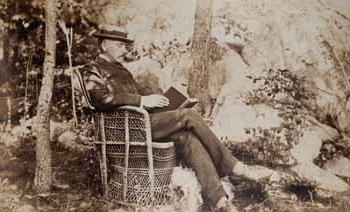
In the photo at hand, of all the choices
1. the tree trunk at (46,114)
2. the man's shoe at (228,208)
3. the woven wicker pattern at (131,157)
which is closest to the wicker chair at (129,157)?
the woven wicker pattern at (131,157)

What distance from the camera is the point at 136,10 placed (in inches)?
94.6

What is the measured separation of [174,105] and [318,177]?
734mm

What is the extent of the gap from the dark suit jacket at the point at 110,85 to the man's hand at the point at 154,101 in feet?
0.07

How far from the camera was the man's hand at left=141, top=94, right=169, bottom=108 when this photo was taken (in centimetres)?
239

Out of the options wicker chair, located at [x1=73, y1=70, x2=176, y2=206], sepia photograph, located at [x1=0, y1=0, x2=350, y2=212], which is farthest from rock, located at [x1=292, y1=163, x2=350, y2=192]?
wicker chair, located at [x1=73, y1=70, x2=176, y2=206]

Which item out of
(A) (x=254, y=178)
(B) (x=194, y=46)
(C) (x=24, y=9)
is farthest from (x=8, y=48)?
(A) (x=254, y=178)

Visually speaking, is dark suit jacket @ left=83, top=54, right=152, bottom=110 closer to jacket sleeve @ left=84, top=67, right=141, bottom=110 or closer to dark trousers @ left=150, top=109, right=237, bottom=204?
jacket sleeve @ left=84, top=67, right=141, bottom=110

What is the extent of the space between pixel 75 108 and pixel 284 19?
3.31 feet

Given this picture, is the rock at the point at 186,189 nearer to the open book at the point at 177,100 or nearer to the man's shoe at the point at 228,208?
the man's shoe at the point at 228,208

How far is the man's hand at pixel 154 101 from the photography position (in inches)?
94.0

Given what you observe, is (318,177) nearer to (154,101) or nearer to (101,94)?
(154,101)

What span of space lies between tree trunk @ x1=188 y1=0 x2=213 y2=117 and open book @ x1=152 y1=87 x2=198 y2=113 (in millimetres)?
29

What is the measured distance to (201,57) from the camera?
2.46m

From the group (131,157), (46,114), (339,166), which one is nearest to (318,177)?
(339,166)
